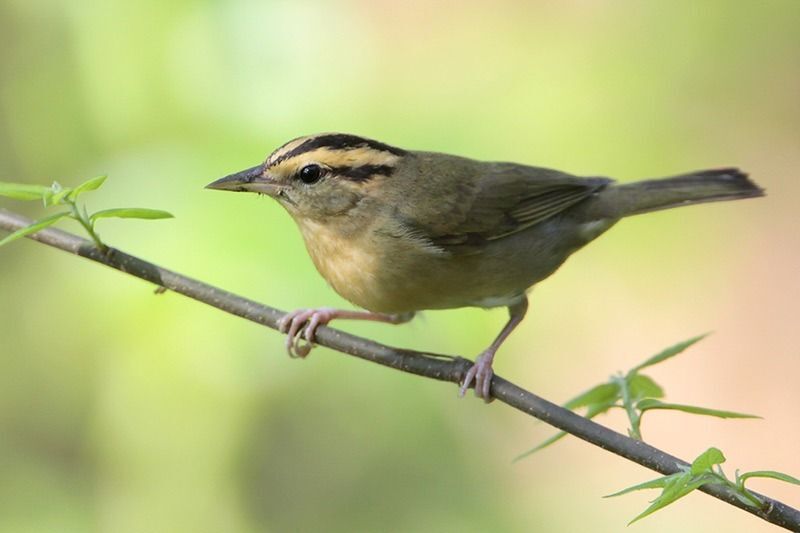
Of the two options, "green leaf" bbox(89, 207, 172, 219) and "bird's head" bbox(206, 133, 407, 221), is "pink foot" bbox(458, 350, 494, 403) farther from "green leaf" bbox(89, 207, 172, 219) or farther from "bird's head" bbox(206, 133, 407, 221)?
"green leaf" bbox(89, 207, 172, 219)

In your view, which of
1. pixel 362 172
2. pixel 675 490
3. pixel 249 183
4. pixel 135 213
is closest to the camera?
pixel 675 490

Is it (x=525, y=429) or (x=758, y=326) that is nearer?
(x=525, y=429)

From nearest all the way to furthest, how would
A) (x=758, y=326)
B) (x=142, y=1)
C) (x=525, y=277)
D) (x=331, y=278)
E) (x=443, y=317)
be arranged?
(x=331, y=278)
(x=525, y=277)
(x=443, y=317)
(x=142, y=1)
(x=758, y=326)

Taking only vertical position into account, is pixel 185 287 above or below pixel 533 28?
below

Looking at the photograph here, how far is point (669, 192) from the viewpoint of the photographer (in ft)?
15.6

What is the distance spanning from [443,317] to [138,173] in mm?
1730

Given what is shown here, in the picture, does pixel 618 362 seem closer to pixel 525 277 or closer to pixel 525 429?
pixel 525 429

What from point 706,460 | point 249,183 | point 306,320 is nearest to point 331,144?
point 249,183

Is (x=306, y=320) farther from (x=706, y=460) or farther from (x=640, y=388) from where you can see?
(x=706, y=460)

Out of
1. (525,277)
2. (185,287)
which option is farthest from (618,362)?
(185,287)

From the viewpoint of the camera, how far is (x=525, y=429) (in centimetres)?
656

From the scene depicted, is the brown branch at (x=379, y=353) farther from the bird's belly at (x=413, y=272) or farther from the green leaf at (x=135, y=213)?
the bird's belly at (x=413, y=272)

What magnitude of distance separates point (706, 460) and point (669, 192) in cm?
278

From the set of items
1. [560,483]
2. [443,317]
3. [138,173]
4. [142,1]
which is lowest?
[560,483]
